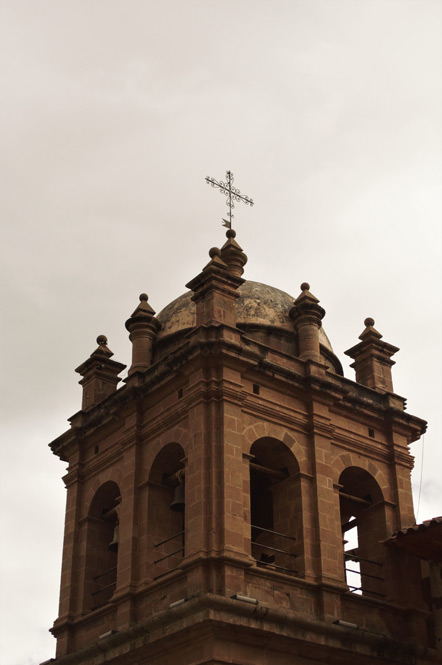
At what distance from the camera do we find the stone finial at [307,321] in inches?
864

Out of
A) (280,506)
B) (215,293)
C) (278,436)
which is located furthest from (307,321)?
(280,506)

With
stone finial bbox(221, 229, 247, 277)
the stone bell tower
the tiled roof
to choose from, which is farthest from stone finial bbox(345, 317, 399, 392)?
the tiled roof

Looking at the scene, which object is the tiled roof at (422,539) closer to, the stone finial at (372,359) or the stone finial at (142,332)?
the stone finial at (372,359)

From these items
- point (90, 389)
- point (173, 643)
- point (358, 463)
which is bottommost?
point (173, 643)

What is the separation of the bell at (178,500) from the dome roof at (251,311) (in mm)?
3778

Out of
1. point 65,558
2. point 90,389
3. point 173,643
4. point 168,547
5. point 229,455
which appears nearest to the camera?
point 173,643

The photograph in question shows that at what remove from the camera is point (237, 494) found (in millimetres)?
18641

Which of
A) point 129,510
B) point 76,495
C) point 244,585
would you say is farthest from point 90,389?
point 244,585

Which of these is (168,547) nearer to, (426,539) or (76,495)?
(76,495)

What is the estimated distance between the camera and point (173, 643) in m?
17.6

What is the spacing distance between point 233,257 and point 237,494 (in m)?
6.00

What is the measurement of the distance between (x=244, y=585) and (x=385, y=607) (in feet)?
11.5

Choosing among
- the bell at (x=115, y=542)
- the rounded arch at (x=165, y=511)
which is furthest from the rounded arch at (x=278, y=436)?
the bell at (x=115, y=542)

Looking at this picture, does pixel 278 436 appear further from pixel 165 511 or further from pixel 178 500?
pixel 165 511
